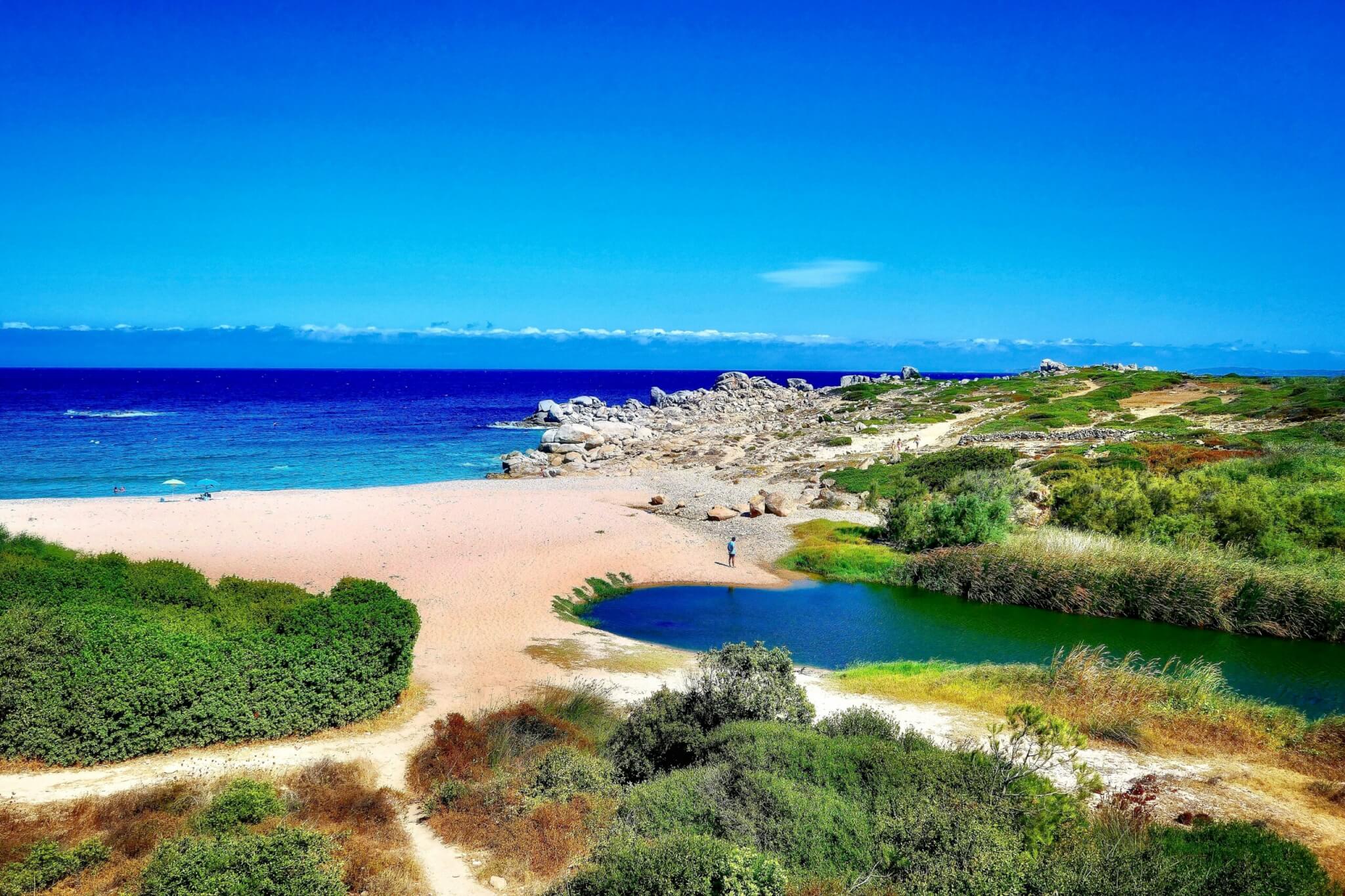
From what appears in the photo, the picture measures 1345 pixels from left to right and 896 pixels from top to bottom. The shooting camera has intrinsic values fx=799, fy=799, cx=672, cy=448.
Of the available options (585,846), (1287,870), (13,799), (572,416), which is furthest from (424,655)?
(572,416)

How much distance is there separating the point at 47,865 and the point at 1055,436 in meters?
55.8

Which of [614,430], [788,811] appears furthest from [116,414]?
[788,811]

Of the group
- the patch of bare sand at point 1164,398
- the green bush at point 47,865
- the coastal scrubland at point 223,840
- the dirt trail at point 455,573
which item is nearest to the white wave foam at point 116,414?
the dirt trail at point 455,573

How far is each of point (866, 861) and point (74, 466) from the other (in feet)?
202

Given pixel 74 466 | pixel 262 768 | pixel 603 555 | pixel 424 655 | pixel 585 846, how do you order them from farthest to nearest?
pixel 74 466 < pixel 603 555 < pixel 424 655 < pixel 262 768 < pixel 585 846

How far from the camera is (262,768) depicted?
12.5 meters

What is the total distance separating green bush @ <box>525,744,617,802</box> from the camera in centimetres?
1146

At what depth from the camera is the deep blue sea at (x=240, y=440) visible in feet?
169

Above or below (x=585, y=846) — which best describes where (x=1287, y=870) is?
above

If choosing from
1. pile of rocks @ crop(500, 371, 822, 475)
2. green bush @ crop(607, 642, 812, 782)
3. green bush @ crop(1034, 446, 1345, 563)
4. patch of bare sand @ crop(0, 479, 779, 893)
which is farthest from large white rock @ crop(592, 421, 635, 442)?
green bush @ crop(607, 642, 812, 782)

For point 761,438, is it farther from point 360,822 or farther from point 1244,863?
point 1244,863

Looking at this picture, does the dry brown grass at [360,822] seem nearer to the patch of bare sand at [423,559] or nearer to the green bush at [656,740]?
the patch of bare sand at [423,559]

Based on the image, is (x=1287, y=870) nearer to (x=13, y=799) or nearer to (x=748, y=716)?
(x=748, y=716)

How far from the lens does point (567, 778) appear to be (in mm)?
11703
